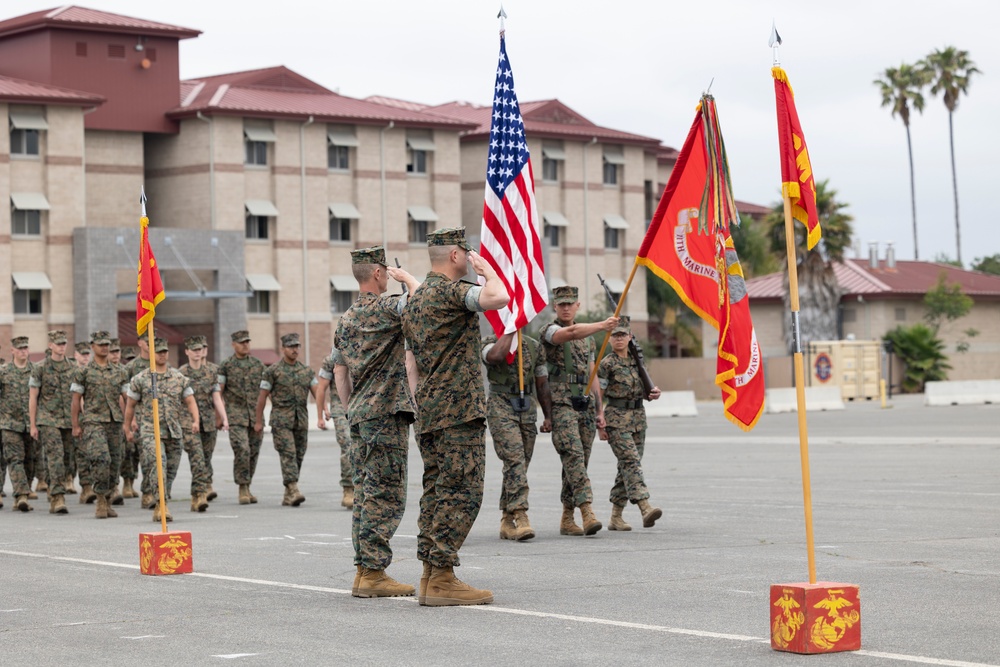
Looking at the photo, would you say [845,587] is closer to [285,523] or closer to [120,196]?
[285,523]

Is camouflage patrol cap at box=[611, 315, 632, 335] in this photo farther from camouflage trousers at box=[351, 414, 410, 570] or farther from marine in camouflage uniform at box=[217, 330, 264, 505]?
marine in camouflage uniform at box=[217, 330, 264, 505]

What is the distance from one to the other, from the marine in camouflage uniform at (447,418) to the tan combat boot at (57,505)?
1083cm

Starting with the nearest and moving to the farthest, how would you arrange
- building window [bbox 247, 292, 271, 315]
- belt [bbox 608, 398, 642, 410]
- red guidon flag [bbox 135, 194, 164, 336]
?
red guidon flag [bbox 135, 194, 164, 336] < belt [bbox 608, 398, 642, 410] < building window [bbox 247, 292, 271, 315]

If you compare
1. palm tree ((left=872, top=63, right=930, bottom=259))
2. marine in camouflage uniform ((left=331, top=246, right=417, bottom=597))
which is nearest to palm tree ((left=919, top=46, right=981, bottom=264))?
palm tree ((left=872, top=63, right=930, bottom=259))

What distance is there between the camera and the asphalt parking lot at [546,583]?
859 cm

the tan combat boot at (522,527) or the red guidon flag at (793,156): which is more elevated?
the red guidon flag at (793,156)

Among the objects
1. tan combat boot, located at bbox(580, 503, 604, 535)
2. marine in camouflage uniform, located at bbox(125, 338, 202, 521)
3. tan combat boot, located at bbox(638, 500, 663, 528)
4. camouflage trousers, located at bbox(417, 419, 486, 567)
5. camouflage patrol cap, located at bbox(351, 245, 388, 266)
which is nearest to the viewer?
camouflage trousers, located at bbox(417, 419, 486, 567)

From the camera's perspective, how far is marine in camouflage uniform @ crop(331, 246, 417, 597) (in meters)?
10.7

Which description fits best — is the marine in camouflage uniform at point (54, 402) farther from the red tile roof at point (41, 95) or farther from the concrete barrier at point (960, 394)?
the red tile roof at point (41, 95)

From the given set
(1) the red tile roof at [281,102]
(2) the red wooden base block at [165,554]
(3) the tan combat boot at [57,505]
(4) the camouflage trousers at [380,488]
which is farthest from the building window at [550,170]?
(4) the camouflage trousers at [380,488]

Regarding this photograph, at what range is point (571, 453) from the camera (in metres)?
14.9

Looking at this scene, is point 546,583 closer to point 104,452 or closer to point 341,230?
point 104,452

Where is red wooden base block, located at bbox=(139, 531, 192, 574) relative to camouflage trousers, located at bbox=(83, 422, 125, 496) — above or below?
below

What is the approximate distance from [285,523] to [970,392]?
42.9 meters
